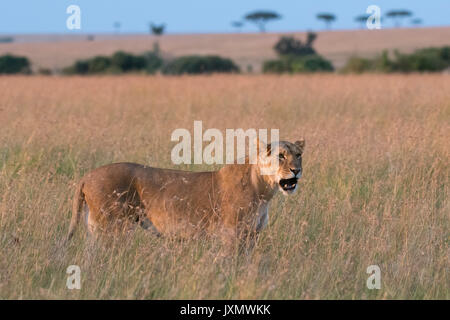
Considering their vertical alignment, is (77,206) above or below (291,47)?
below

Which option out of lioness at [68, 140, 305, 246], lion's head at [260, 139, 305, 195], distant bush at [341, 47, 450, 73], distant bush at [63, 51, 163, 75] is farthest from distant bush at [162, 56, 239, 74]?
lion's head at [260, 139, 305, 195]

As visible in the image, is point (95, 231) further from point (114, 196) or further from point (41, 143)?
point (41, 143)

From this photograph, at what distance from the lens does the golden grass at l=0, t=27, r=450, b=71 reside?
56.3 meters

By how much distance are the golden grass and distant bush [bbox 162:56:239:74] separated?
55.2ft

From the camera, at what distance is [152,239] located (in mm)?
5238

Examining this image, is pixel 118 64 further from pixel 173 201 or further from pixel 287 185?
pixel 287 185

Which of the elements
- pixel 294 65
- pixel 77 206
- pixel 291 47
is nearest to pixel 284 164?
pixel 77 206

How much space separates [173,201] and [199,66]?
28.0m

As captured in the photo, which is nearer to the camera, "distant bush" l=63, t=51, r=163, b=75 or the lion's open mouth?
the lion's open mouth

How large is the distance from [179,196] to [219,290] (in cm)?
90

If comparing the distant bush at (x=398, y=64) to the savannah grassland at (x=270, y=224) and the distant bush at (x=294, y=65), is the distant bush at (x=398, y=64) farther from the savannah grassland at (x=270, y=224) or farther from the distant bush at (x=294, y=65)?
the savannah grassland at (x=270, y=224)

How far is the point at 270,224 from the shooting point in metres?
5.79

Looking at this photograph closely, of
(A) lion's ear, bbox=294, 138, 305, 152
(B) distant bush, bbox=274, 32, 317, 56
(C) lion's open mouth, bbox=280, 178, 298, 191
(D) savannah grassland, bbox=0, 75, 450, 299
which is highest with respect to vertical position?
(B) distant bush, bbox=274, 32, 317, 56

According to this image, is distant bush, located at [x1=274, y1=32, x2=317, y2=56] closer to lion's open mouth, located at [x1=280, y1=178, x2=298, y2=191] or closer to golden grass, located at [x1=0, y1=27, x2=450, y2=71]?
golden grass, located at [x1=0, y1=27, x2=450, y2=71]
